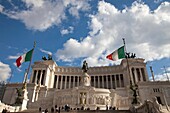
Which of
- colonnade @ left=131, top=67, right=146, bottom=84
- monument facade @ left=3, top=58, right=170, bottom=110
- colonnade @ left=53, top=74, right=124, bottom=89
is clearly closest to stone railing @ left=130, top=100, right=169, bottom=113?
monument facade @ left=3, top=58, right=170, bottom=110

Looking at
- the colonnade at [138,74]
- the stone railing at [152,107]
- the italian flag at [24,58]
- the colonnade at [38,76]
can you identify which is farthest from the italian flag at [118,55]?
the colonnade at [38,76]

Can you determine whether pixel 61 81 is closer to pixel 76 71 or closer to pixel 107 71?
pixel 76 71

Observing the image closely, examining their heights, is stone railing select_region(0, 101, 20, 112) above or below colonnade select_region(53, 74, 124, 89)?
below

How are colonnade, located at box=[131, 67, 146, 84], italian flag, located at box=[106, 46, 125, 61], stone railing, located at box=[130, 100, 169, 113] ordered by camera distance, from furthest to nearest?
colonnade, located at box=[131, 67, 146, 84] < italian flag, located at box=[106, 46, 125, 61] < stone railing, located at box=[130, 100, 169, 113]

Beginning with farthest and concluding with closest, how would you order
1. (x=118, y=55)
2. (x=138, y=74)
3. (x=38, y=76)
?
1. (x=38, y=76)
2. (x=138, y=74)
3. (x=118, y=55)

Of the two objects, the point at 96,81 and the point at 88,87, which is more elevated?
the point at 96,81

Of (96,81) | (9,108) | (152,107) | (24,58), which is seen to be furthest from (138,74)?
(9,108)

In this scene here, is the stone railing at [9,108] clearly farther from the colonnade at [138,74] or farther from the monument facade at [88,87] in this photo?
the colonnade at [138,74]

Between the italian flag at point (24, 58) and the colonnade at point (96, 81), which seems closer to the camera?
the italian flag at point (24, 58)

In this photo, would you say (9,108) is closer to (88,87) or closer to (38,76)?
(88,87)

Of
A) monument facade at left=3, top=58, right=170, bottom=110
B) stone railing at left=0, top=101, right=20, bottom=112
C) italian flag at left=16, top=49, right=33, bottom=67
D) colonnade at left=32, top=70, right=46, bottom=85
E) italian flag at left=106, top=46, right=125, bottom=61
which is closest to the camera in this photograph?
stone railing at left=0, top=101, right=20, bottom=112

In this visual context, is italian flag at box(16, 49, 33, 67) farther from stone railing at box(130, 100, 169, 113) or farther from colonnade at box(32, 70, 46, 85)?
colonnade at box(32, 70, 46, 85)

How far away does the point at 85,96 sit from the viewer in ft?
135

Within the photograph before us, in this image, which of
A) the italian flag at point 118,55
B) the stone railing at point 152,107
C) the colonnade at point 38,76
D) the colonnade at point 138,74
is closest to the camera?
the stone railing at point 152,107
